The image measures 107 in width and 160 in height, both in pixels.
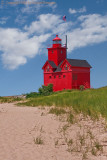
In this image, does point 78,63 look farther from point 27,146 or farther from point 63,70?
point 27,146

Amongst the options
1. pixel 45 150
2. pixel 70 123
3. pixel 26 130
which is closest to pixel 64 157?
pixel 45 150

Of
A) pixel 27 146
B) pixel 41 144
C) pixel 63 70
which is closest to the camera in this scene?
pixel 27 146

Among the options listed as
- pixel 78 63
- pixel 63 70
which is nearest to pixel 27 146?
pixel 63 70

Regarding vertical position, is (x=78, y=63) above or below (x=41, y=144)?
above

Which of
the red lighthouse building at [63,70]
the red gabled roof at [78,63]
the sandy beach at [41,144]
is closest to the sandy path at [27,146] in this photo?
the sandy beach at [41,144]

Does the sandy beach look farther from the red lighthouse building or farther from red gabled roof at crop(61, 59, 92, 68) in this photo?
red gabled roof at crop(61, 59, 92, 68)

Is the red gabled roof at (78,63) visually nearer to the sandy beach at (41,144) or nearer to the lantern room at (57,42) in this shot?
the lantern room at (57,42)

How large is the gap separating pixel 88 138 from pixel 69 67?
32842mm

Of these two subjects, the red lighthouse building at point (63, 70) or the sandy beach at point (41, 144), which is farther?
the red lighthouse building at point (63, 70)

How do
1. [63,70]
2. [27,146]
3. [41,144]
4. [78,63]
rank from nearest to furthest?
[27,146] → [41,144] → [63,70] → [78,63]

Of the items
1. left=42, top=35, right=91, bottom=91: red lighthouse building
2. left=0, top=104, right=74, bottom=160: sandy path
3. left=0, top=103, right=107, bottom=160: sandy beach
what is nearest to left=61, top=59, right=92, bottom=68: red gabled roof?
left=42, top=35, right=91, bottom=91: red lighthouse building

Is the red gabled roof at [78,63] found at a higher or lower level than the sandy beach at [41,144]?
higher

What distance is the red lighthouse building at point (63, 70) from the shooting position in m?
40.3

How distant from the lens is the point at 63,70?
4103cm
